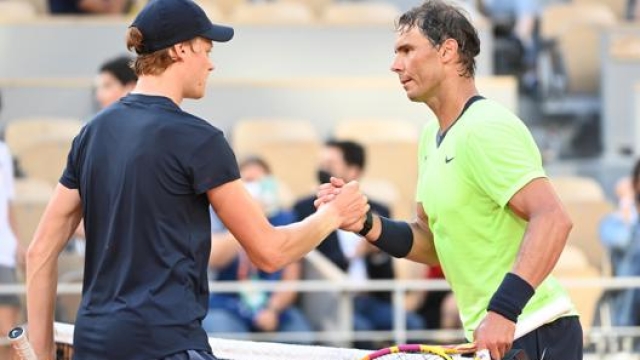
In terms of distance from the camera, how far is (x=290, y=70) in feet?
47.6

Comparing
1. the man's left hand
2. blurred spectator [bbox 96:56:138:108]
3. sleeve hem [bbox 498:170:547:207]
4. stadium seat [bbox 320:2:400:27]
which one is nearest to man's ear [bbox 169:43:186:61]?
sleeve hem [bbox 498:170:547:207]

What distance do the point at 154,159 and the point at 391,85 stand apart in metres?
9.57

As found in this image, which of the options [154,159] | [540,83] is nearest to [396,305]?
[154,159]

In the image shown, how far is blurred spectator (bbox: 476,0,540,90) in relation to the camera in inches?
643

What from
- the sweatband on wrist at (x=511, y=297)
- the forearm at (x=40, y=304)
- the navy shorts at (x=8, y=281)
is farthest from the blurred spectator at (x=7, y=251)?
the sweatband on wrist at (x=511, y=297)

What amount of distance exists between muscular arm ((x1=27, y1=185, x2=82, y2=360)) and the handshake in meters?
0.81

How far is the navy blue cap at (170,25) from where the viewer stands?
4480 millimetres

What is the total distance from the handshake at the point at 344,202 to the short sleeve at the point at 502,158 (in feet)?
1.39

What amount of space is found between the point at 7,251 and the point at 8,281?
359mm

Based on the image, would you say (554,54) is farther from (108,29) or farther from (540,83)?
(108,29)

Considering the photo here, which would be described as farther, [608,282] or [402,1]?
[402,1]

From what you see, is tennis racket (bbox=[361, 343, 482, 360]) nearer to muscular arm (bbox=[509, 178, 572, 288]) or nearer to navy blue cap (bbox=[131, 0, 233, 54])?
muscular arm (bbox=[509, 178, 572, 288])

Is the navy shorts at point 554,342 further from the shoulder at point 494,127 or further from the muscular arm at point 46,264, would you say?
the muscular arm at point 46,264

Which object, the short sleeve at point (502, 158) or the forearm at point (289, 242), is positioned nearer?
the forearm at point (289, 242)
